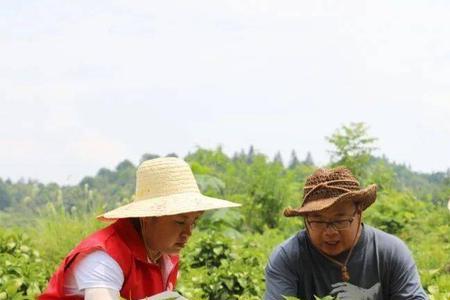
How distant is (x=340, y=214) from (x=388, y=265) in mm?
303

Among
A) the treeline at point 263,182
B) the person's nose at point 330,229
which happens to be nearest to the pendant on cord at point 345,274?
the person's nose at point 330,229

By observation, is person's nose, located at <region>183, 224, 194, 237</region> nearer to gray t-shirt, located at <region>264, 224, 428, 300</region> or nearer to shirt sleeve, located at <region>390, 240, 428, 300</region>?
gray t-shirt, located at <region>264, 224, 428, 300</region>

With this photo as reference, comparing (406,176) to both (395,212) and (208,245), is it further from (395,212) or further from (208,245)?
(208,245)

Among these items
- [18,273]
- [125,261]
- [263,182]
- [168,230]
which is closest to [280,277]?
[168,230]

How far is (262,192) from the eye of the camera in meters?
11.5

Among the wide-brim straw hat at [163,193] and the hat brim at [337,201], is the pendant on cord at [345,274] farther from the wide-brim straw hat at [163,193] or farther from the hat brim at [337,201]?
the wide-brim straw hat at [163,193]

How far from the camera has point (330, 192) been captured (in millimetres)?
3475

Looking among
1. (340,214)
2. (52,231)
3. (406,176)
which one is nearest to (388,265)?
(340,214)

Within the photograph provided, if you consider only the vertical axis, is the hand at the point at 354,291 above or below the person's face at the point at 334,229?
below

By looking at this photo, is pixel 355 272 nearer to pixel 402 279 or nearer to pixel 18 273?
pixel 402 279

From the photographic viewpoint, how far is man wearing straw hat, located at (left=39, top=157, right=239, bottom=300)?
308cm

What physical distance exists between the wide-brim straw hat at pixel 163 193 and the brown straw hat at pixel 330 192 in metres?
0.32

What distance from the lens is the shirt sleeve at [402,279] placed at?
3.52 m

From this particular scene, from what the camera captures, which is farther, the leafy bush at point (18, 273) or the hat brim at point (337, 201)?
the leafy bush at point (18, 273)
